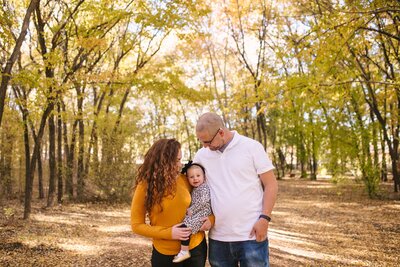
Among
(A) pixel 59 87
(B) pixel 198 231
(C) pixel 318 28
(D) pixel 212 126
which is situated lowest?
(B) pixel 198 231

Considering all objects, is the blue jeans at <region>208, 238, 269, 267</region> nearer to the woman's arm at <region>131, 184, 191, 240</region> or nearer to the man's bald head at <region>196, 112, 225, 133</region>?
the woman's arm at <region>131, 184, 191, 240</region>

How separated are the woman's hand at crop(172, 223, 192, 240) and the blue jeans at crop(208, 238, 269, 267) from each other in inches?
16.1

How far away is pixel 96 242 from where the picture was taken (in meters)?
7.85

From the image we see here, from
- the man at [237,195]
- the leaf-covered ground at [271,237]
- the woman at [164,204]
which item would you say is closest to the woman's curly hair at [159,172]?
the woman at [164,204]

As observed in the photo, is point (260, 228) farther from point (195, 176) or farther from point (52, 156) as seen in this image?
point (52, 156)

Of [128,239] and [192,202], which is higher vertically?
[192,202]

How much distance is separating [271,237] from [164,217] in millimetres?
6020

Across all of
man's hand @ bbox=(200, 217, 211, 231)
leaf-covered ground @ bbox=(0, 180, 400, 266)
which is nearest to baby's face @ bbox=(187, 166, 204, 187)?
man's hand @ bbox=(200, 217, 211, 231)

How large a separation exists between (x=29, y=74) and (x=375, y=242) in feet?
26.9

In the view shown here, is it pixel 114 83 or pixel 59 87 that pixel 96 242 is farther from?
pixel 114 83

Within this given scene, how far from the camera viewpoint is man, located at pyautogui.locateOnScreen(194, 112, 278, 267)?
2.88 metres

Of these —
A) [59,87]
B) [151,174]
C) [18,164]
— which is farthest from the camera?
[18,164]

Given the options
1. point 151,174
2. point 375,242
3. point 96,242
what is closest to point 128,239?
point 96,242

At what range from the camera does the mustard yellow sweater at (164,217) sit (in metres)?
2.73
